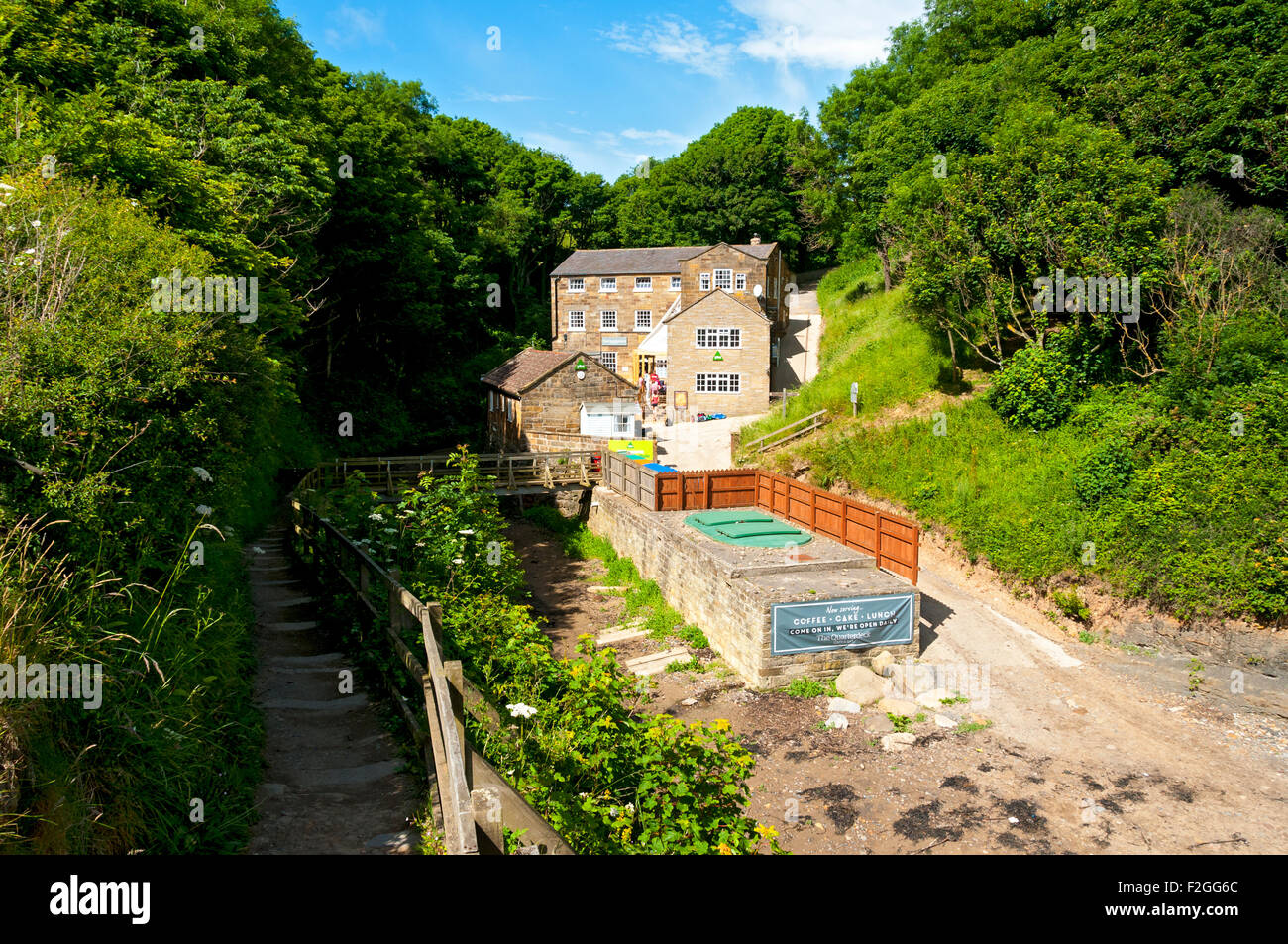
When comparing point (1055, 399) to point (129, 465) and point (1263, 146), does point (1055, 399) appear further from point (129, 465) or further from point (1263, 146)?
point (129, 465)

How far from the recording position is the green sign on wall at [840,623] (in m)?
13.9

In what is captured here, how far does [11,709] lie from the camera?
4.04 meters

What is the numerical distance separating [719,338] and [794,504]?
660 inches

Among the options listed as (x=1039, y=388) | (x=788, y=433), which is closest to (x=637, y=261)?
(x=788, y=433)

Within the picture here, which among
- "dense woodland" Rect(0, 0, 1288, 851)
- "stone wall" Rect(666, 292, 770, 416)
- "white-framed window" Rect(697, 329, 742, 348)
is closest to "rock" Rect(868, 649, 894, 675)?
"dense woodland" Rect(0, 0, 1288, 851)

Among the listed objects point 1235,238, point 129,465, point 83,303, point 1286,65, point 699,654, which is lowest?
point 699,654

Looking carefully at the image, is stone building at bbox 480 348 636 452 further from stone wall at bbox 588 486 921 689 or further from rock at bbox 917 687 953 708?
rock at bbox 917 687 953 708

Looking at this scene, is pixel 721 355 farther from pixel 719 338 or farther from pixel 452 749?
pixel 452 749

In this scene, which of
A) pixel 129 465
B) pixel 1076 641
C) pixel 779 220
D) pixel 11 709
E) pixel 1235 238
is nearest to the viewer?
pixel 11 709

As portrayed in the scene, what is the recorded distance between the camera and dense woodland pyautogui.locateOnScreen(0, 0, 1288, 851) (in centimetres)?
593

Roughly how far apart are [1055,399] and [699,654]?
42.2 ft

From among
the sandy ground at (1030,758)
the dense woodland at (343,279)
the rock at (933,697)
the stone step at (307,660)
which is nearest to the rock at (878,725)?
the sandy ground at (1030,758)

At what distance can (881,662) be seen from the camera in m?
14.3

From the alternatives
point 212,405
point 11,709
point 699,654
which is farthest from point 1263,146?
point 11,709
